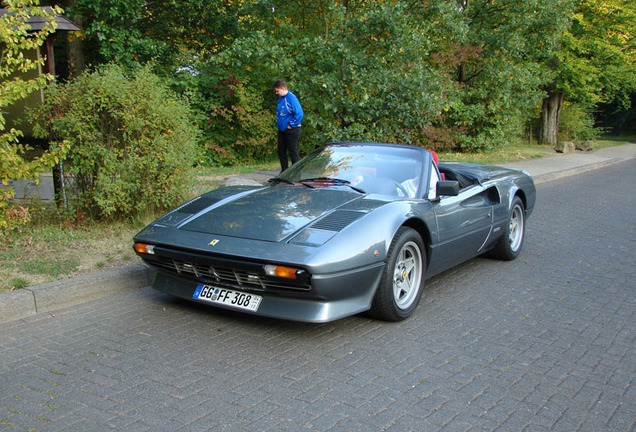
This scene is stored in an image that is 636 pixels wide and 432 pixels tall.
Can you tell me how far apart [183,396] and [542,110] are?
88.3ft

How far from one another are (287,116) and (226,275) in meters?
6.10

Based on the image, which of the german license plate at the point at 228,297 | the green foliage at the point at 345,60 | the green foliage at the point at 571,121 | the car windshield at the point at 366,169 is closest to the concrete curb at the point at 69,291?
the german license plate at the point at 228,297

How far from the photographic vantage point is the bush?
622cm

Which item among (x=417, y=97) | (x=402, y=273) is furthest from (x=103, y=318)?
(x=417, y=97)

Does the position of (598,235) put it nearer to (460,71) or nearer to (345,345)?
(345,345)

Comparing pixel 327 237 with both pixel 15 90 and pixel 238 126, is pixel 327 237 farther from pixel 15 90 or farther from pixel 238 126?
pixel 238 126

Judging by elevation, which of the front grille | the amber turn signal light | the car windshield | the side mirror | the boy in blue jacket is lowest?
the front grille

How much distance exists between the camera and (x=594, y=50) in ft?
77.8

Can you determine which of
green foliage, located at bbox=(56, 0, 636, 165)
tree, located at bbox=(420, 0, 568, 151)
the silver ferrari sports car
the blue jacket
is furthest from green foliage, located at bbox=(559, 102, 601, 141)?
the silver ferrari sports car

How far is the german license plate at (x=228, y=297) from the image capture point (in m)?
3.87

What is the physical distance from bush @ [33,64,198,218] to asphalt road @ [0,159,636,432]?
1.89 m

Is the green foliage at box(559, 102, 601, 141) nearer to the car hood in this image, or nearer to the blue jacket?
the blue jacket

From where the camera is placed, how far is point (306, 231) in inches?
154

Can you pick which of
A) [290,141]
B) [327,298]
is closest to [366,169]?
[327,298]
